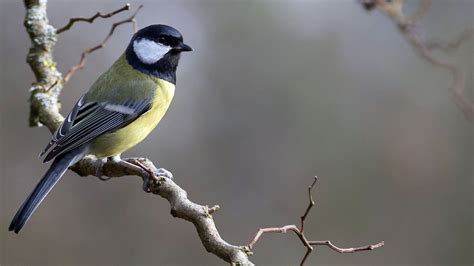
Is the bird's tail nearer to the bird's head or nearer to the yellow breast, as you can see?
the yellow breast

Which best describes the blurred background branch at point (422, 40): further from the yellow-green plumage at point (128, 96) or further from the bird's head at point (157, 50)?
the yellow-green plumage at point (128, 96)

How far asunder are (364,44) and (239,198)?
2.58 m

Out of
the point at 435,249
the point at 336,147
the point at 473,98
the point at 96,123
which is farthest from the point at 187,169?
the point at 96,123

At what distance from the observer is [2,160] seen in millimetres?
5984

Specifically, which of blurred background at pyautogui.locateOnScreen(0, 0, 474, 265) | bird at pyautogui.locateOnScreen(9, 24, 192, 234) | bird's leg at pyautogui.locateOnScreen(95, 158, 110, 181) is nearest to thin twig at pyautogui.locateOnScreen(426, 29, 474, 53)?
bird at pyautogui.locateOnScreen(9, 24, 192, 234)

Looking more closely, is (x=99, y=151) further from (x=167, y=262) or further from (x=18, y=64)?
(x=18, y=64)

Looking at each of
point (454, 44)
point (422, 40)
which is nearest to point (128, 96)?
point (422, 40)

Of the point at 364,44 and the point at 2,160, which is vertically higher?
the point at 364,44

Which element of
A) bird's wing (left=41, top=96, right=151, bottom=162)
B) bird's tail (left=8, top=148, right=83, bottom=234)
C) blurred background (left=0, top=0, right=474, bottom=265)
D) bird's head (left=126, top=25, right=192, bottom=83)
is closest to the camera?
bird's tail (left=8, top=148, right=83, bottom=234)

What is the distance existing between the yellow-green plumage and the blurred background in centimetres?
253

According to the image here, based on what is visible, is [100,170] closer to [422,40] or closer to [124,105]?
[124,105]

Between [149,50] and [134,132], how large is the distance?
44 centimetres

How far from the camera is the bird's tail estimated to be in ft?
8.41

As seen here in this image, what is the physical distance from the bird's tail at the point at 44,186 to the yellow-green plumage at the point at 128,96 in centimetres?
14
